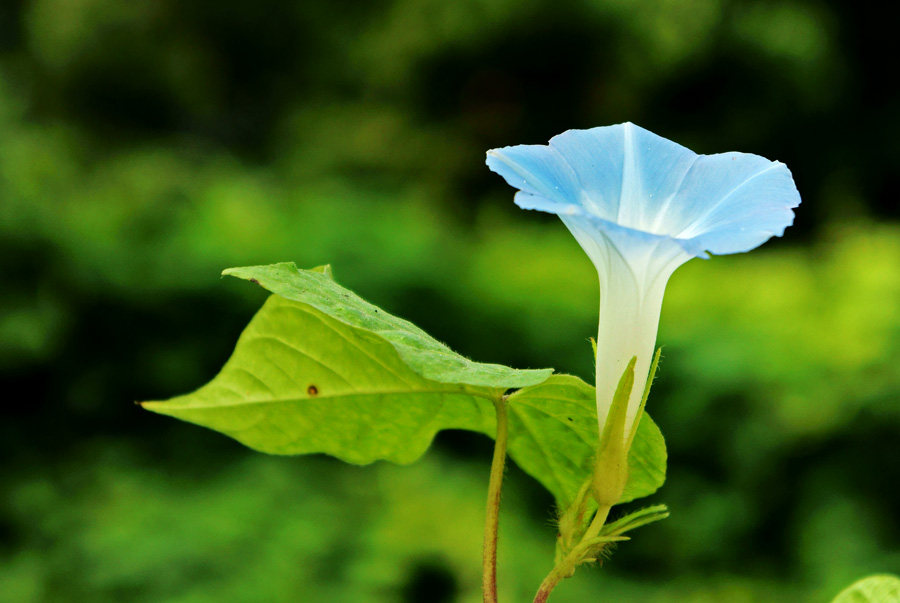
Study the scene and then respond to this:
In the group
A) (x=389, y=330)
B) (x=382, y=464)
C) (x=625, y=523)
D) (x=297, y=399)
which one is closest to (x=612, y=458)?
(x=625, y=523)

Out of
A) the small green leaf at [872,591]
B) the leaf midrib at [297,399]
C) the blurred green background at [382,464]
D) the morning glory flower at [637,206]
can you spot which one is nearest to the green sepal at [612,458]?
the morning glory flower at [637,206]

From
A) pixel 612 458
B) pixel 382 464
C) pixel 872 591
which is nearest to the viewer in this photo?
pixel 612 458

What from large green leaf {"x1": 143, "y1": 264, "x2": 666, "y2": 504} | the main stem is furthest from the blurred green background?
the main stem

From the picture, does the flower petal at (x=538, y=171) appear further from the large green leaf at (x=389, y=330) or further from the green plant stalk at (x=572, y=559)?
A: the green plant stalk at (x=572, y=559)

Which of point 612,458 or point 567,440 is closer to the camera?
point 612,458

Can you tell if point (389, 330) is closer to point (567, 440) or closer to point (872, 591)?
point (567, 440)

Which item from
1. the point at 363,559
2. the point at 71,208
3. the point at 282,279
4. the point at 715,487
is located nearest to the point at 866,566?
the point at 715,487
